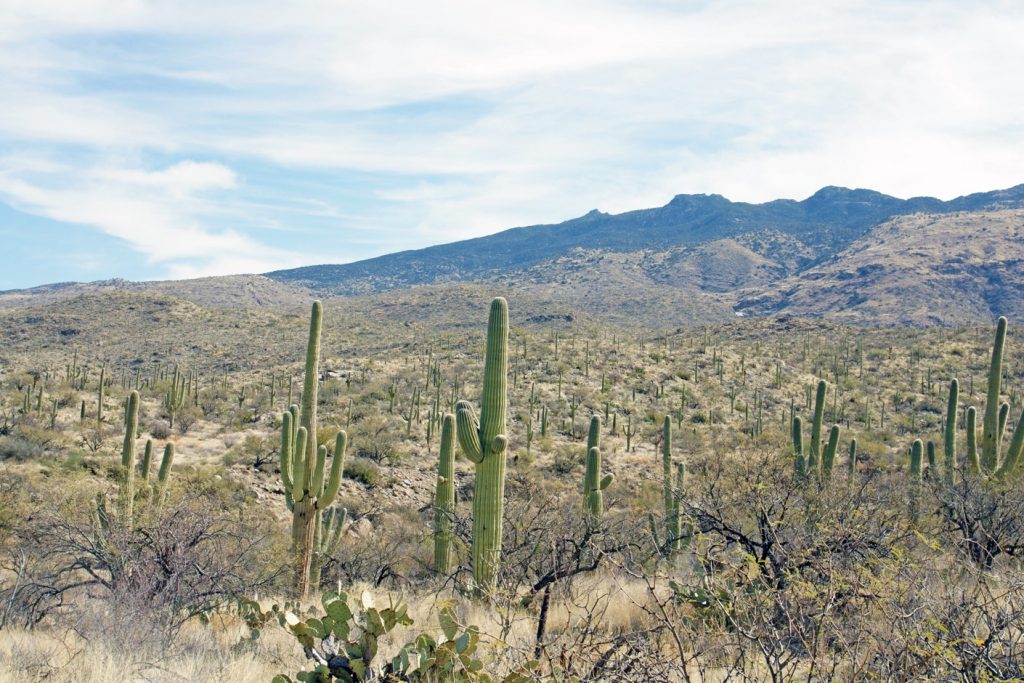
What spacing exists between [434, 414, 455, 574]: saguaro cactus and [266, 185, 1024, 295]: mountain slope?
136 metres

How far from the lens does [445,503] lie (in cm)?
1288

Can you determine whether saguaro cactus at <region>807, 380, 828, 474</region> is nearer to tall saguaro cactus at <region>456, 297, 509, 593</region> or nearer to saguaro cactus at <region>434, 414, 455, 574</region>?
saguaro cactus at <region>434, 414, 455, 574</region>

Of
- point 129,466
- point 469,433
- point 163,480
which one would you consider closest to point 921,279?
point 163,480

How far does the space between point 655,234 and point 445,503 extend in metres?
164

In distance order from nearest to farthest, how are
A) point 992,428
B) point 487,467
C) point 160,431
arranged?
point 487,467 < point 992,428 < point 160,431

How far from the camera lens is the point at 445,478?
512 inches

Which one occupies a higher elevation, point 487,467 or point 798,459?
point 487,467

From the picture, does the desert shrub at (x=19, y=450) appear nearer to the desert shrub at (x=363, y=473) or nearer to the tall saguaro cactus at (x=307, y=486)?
the desert shrub at (x=363, y=473)

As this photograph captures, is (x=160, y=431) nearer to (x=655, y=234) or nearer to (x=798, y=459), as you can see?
(x=798, y=459)

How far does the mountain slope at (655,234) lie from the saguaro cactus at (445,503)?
446 feet

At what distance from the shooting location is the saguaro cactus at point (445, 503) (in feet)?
39.0

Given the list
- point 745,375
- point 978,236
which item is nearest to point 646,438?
point 745,375

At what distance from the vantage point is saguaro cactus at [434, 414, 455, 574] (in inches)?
468

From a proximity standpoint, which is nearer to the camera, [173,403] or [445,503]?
[445,503]
